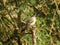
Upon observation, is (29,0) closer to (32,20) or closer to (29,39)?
(32,20)

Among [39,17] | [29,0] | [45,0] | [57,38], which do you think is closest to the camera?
[29,0]

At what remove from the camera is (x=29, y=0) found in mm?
6316

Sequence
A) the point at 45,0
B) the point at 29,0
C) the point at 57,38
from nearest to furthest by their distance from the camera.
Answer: the point at 29,0, the point at 45,0, the point at 57,38

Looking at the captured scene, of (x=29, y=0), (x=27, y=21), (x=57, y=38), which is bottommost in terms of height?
(x=57, y=38)

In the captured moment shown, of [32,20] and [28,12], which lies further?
[28,12]

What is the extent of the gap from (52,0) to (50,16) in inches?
18.5

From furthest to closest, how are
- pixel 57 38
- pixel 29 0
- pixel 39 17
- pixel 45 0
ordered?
pixel 57 38 → pixel 39 17 → pixel 45 0 → pixel 29 0

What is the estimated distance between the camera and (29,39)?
686 centimetres

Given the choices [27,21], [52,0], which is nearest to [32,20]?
[27,21]

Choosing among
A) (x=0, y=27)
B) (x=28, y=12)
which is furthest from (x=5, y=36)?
(x=28, y=12)

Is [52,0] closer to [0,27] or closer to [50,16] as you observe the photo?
[50,16]

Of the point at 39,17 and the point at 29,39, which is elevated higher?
the point at 39,17

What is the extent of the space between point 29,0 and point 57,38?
284cm

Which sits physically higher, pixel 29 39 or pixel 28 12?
pixel 28 12
